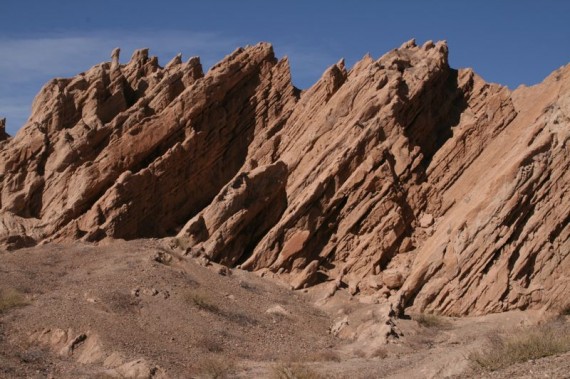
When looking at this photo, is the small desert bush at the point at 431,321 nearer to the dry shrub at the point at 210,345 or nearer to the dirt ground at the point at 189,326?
the dirt ground at the point at 189,326

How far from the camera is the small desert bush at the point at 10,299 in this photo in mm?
24984

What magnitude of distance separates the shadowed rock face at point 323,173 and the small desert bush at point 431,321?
34.3 inches

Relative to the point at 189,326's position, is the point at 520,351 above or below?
below

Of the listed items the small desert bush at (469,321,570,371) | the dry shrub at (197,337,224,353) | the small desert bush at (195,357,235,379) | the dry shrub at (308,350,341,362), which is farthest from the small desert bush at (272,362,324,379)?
the small desert bush at (469,321,570,371)

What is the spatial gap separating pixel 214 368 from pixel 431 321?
1063 centimetres

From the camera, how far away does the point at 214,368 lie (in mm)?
22172

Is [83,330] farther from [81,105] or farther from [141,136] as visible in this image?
[81,105]

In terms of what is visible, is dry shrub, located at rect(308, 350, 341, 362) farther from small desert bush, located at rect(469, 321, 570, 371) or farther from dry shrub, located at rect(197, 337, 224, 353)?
small desert bush, located at rect(469, 321, 570, 371)

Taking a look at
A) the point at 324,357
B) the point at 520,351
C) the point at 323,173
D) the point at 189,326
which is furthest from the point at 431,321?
the point at 520,351

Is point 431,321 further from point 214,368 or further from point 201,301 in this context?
point 214,368

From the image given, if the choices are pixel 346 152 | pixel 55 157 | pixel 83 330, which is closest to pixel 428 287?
pixel 346 152

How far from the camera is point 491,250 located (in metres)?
30.8

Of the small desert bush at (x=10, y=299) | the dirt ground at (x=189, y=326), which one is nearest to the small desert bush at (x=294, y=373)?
the dirt ground at (x=189, y=326)

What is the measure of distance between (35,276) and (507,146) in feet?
71.1
